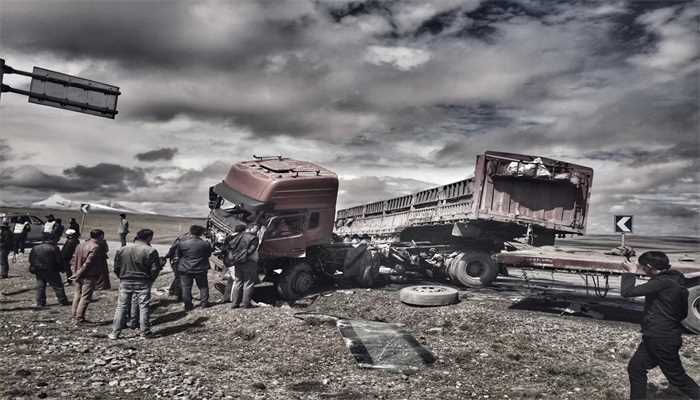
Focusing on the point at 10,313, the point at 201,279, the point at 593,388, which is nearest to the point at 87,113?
the point at 201,279

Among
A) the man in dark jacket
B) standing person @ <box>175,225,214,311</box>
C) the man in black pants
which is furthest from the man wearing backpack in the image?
the man in black pants

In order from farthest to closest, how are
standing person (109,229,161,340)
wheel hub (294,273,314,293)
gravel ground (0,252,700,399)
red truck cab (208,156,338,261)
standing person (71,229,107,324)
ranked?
wheel hub (294,273,314,293)
red truck cab (208,156,338,261)
standing person (71,229,107,324)
standing person (109,229,161,340)
gravel ground (0,252,700,399)

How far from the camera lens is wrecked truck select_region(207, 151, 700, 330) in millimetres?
9375

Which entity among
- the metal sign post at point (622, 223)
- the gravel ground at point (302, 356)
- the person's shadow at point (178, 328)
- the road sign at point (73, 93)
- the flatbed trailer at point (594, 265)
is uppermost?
the road sign at point (73, 93)

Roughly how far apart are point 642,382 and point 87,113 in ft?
29.1

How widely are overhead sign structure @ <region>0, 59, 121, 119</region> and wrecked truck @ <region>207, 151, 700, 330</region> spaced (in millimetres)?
3272

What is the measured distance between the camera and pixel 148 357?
218 inches

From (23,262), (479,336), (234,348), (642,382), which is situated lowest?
(23,262)

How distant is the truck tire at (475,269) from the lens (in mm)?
11523

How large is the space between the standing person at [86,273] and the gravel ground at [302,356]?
35 cm

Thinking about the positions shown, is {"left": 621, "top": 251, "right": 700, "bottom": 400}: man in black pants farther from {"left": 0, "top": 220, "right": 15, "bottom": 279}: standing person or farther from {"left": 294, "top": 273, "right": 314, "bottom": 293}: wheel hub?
{"left": 0, "top": 220, "right": 15, "bottom": 279}: standing person

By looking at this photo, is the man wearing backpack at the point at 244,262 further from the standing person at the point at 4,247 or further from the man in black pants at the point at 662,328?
the standing person at the point at 4,247

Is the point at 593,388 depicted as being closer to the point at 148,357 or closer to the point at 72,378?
the point at 148,357

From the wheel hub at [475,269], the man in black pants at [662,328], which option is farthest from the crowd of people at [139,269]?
the man in black pants at [662,328]
